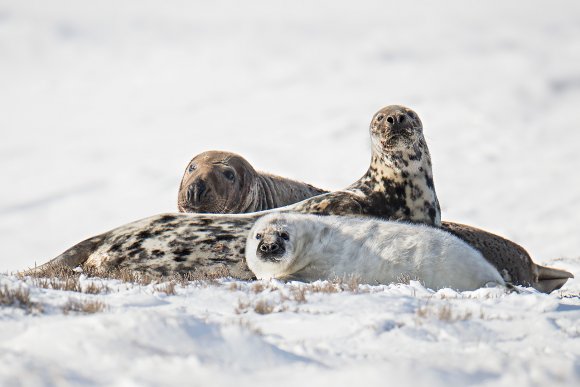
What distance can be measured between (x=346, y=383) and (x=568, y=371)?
3.57 feet

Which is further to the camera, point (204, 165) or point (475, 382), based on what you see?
point (204, 165)

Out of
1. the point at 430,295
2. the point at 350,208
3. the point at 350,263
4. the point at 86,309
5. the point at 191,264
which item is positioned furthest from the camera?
the point at 350,208

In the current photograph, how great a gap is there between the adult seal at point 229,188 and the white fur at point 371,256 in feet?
10.8

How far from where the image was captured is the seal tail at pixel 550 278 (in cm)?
1111

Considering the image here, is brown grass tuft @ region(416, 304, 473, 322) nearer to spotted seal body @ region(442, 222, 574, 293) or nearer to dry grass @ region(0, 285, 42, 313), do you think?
dry grass @ region(0, 285, 42, 313)

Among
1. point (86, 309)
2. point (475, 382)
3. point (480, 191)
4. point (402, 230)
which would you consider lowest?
point (475, 382)

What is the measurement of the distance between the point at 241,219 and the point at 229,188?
272 centimetres

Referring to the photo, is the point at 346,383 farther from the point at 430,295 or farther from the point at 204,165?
the point at 204,165

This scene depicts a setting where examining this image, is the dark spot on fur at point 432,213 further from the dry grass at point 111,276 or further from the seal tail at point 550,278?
the dry grass at point 111,276

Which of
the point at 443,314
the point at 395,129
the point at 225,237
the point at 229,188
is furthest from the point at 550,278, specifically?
the point at 443,314

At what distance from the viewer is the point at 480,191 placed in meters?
88.1

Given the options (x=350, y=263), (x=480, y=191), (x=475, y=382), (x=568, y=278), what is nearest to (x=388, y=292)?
(x=350, y=263)

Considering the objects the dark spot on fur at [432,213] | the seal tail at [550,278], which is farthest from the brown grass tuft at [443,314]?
the seal tail at [550,278]

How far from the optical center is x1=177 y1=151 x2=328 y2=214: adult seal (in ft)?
39.3
